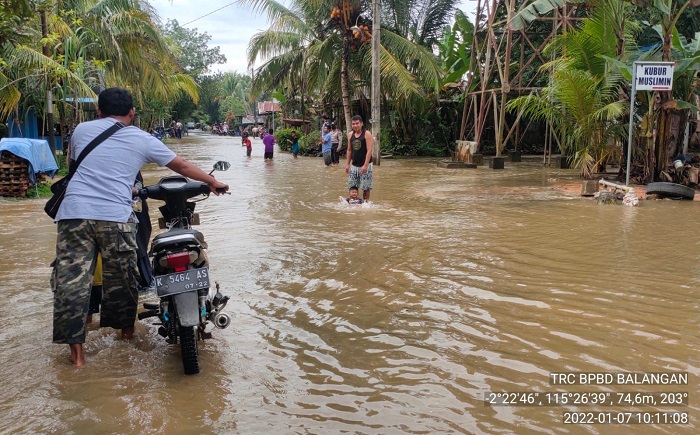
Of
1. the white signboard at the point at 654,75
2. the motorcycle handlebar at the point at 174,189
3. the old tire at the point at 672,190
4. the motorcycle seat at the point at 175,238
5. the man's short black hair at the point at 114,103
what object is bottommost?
the old tire at the point at 672,190

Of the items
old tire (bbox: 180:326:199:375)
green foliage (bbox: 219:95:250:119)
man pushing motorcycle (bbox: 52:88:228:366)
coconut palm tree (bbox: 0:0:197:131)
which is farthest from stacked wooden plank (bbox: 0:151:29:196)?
green foliage (bbox: 219:95:250:119)

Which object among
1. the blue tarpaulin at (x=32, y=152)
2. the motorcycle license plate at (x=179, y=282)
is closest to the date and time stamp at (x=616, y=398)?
the motorcycle license plate at (x=179, y=282)

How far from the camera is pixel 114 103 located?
13.5ft

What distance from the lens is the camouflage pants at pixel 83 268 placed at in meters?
3.87

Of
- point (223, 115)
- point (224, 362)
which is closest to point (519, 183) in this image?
point (224, 362)

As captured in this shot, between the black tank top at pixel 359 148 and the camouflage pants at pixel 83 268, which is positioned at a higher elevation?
the black tank top at pixel 359 148

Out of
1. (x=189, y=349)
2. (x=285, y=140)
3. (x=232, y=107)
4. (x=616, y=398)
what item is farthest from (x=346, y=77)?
Answer: (x=232, y=107)

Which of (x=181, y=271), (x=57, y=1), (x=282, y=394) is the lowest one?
(x=282, y=394)

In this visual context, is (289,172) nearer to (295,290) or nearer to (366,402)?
(295,290)

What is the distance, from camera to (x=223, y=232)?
8.61 m

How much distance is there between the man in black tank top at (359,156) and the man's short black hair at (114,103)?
6.34 metres

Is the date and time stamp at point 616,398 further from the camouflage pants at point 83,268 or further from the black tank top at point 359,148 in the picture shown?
the black tank top at point 359,148

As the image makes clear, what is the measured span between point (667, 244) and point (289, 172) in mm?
12870

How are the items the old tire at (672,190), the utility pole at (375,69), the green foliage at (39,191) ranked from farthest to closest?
1. the utility pole at (375,69)
2. the green foliage at (39,191)
3. the old tire at (672,190)
